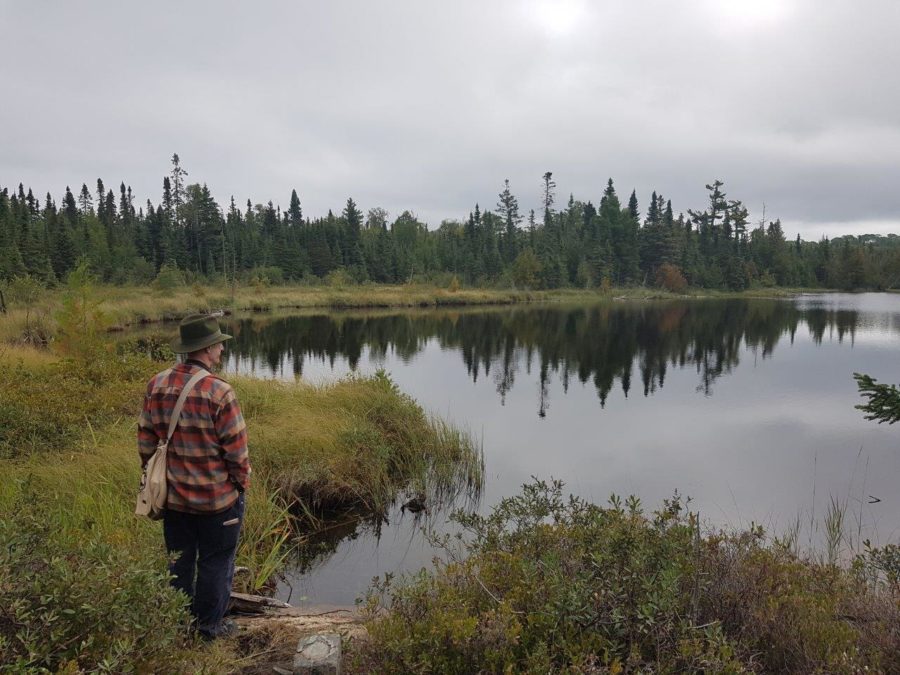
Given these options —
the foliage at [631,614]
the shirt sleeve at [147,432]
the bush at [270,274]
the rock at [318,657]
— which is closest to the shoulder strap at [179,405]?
the shirt sleeve at [147,432]

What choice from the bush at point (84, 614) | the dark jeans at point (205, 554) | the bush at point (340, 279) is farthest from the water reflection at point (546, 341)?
the bush at point (340, 279)

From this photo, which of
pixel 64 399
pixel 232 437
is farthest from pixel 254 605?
pixel 64 399

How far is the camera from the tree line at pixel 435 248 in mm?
58125

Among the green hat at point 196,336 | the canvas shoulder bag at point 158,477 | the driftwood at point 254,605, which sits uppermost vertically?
the green hat at point 196,336

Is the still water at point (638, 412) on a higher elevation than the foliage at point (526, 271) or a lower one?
lower

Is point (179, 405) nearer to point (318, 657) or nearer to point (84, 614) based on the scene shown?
point (84, 614)

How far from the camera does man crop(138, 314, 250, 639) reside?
321cm

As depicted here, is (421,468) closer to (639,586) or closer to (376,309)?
(639,586)

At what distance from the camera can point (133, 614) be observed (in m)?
2.58

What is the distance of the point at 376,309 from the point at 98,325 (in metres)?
37.3

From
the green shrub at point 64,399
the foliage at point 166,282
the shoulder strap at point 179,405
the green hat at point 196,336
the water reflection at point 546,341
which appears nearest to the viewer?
the shoulder strap at point 179,405

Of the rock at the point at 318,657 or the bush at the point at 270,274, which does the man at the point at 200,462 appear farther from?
the bush at the point at 270,274

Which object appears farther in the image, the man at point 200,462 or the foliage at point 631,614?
the man at point 200,462

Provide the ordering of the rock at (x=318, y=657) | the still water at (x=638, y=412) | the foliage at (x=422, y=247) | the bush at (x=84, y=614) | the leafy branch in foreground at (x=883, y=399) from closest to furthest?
the bush at (x=84, y=614) < the rock at (x=318, y=657) < the leafy branch in foreground at (x=883, y=399) < the still water at (x=638, y=412) < the foliage at (x=422, y=247)
